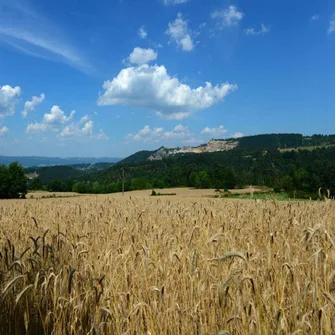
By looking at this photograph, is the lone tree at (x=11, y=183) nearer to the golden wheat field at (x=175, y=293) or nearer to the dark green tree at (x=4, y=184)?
the dark green tree at (x=4, y=184)

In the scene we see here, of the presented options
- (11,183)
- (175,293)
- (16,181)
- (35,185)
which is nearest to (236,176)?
(16,181)

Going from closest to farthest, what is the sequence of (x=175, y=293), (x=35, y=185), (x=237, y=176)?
(x=175, y=293)
(x=237, y=176)
(x=35, y=185)

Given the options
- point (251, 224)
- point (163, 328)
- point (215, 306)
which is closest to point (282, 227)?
point (251, 224)

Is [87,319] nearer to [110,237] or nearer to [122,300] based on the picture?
[122,300]

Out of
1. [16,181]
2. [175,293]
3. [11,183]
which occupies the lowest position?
[11,183]

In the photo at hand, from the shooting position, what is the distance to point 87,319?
303 centimetres

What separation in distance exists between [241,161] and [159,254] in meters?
187

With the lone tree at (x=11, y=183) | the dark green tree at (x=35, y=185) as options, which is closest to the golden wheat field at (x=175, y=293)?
the lone tree at (x=11, y=183)

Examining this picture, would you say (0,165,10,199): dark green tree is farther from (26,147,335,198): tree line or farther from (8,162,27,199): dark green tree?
(26,147,335,198): tree line

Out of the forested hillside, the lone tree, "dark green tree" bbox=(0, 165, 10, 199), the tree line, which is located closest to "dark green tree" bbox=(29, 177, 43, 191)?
the forested hillside

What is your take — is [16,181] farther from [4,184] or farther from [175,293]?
[175,293]

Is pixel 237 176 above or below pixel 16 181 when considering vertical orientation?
below

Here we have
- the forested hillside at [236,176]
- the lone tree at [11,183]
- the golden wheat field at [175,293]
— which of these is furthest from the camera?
the forested hillside at [236,176]

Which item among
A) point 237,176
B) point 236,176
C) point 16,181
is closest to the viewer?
point 16,181
